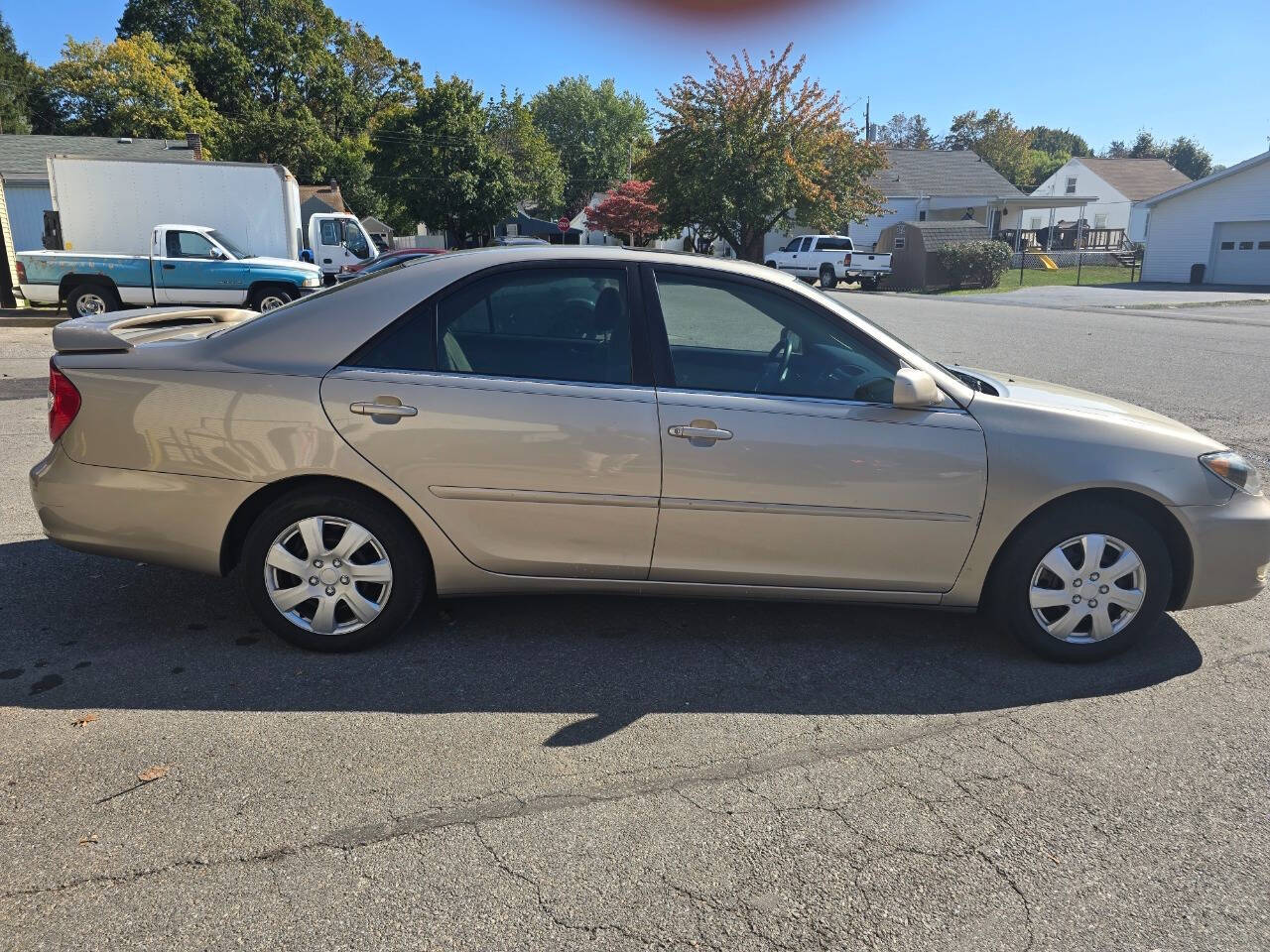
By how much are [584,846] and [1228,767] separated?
2.23 metres

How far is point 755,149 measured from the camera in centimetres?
3934

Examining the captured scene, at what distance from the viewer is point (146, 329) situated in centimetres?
445

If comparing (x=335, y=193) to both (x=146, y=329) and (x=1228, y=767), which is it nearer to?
(x=146, y=329)

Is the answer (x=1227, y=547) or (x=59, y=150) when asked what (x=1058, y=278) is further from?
(x=1227, y=547)

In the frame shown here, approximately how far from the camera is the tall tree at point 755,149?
39.1 meters

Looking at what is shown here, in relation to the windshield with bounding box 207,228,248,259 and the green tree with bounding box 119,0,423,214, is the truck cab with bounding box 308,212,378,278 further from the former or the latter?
the green tree with bounding box 119,0,423,214

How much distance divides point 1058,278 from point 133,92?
46.0 meters

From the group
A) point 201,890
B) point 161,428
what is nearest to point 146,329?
point 161,428

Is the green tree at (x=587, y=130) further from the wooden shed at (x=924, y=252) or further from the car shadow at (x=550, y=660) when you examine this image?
the car shadow at (x=550, y=660)

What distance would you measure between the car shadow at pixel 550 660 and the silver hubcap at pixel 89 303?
1410cm

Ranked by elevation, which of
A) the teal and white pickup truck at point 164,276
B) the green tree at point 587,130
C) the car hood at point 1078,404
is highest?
the green tree at point 587,130

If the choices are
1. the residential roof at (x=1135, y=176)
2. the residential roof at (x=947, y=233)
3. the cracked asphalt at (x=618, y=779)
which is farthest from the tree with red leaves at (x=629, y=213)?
the cracked asphalt at (x=618, y=779)

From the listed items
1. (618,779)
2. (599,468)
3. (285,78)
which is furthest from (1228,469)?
(285,78)

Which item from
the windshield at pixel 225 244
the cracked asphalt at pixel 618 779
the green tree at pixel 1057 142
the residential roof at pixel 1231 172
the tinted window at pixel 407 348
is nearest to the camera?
the cracked asphalt at pixel 618 779
